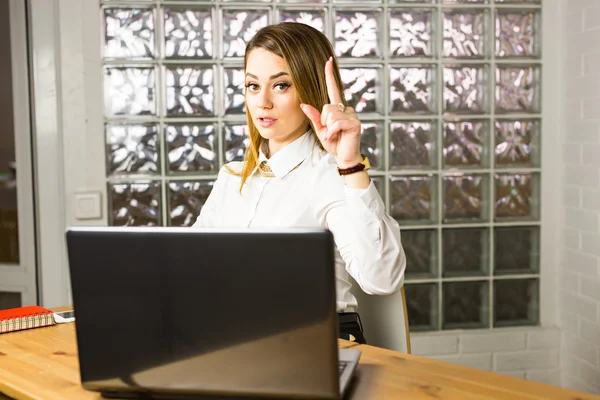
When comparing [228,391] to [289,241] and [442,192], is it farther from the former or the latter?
[442,192]

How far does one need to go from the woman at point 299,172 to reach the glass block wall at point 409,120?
1081mm

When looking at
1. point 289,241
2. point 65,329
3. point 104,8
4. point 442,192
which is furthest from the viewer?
point 442,192

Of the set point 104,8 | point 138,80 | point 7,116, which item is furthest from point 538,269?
point 7,116

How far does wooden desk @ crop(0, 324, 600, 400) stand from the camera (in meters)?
1.14

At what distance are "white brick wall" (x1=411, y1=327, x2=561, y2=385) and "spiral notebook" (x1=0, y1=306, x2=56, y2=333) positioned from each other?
1.90 m

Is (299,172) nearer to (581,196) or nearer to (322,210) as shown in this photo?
(322,210)

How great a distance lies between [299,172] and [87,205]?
1416 millimetres

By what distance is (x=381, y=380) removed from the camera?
1214 mm

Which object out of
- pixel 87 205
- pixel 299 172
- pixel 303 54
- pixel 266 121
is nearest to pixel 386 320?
pixel 299 172

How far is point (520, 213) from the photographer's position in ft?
10.7

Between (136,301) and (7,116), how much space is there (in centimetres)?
253

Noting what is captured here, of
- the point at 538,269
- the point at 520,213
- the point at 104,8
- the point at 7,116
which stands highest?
the point at 104,8

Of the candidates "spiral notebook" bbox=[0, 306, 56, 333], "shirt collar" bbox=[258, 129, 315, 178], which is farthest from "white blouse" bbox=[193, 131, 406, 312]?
"spiral notebook" bbox=[0, 306, 56, 333]

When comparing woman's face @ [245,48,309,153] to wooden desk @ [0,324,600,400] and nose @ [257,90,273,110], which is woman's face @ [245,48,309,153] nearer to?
nose @ [257,90,273,110]
